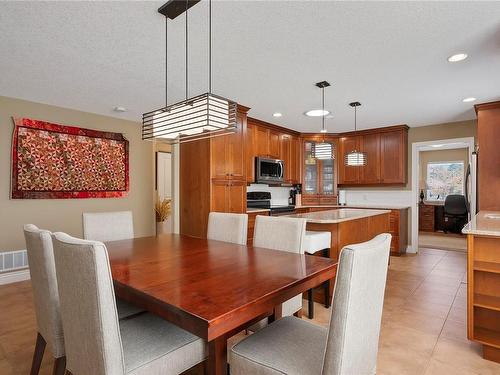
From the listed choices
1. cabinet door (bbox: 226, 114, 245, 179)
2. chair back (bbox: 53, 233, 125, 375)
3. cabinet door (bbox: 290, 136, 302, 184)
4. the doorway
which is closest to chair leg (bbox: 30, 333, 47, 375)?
chair back (bbox: 53, 233, 125, 375)

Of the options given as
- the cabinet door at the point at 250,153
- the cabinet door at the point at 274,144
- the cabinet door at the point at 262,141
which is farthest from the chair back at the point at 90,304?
the cabinet door at the point at 274,144

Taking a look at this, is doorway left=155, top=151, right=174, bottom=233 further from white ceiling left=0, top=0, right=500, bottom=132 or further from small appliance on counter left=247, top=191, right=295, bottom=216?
white ceiling left=0, top=0, right=500, bottom=132

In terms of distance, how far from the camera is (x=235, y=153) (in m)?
4.36

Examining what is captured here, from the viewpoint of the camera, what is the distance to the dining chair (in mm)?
2152

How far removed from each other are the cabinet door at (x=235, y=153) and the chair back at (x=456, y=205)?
540cm

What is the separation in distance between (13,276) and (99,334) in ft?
12.0

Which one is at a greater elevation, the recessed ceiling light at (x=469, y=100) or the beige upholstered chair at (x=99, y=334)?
the recessed ceiling light at (x=469, y=100)

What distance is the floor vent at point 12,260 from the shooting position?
3658mm

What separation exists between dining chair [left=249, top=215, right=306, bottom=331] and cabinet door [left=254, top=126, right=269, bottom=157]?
112 inches

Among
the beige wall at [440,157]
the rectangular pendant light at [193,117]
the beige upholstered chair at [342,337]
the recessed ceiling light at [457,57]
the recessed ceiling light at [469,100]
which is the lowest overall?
the beige upholstered chair at [342,337]

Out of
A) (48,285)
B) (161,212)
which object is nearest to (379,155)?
(161,212)

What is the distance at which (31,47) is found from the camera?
2369 millimetres

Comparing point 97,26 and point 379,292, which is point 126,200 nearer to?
point 97,26

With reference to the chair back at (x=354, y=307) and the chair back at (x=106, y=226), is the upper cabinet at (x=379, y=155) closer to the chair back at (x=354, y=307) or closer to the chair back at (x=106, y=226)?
the chair back at (x=106, y=226)
